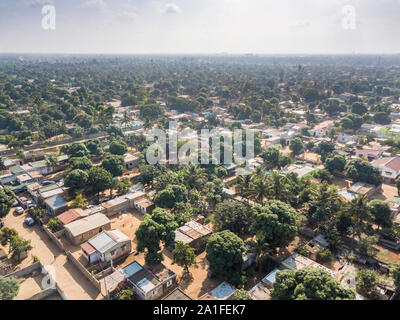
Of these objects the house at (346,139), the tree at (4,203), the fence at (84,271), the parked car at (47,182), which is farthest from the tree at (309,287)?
the house at (346,139)

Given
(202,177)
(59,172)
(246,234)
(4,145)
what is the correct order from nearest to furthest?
(246,234) → (202,177) → (59,172) → (4,145)

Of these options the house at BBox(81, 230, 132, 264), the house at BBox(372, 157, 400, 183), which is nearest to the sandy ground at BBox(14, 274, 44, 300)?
the house at BBox(81, 230, 132, 264)

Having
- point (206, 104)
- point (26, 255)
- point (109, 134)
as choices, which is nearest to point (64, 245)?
point (26, 255)

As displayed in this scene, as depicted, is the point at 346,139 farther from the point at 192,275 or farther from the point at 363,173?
the point at 192,275

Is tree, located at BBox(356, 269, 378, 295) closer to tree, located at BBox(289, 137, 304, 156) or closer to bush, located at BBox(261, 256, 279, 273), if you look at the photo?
bush, located at BBox(261, 256, 279, 273)

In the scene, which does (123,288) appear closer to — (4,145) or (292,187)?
(292,187)

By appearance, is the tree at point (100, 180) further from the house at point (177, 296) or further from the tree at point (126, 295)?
the house at point (177, 296)

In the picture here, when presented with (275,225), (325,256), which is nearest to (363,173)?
(325,256)
